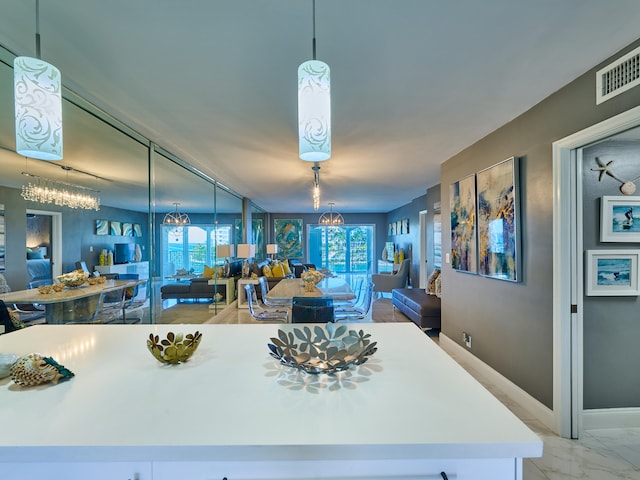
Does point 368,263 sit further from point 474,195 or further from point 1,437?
point 1,437

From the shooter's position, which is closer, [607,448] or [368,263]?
[607,448]

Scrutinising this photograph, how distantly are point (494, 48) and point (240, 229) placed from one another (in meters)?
6.40

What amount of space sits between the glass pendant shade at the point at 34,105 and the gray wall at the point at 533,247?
2.87 m

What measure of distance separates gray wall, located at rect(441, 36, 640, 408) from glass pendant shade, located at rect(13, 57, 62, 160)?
2.87m

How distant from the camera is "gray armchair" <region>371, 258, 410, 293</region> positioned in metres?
7.26

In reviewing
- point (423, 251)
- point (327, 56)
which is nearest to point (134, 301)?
point (327, 56)

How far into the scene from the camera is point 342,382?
1.00 m

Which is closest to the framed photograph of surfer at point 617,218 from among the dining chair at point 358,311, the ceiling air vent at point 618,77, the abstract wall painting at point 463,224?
the ceiling air vent at point 618,77

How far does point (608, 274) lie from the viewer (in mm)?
2102

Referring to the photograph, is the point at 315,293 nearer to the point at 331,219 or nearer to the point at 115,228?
the point at 115,228

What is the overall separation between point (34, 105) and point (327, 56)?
1.41 metres

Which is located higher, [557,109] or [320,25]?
[320,25]

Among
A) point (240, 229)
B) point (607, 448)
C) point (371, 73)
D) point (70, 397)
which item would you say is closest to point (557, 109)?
point (371, 73)

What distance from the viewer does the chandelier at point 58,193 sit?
1930mm
